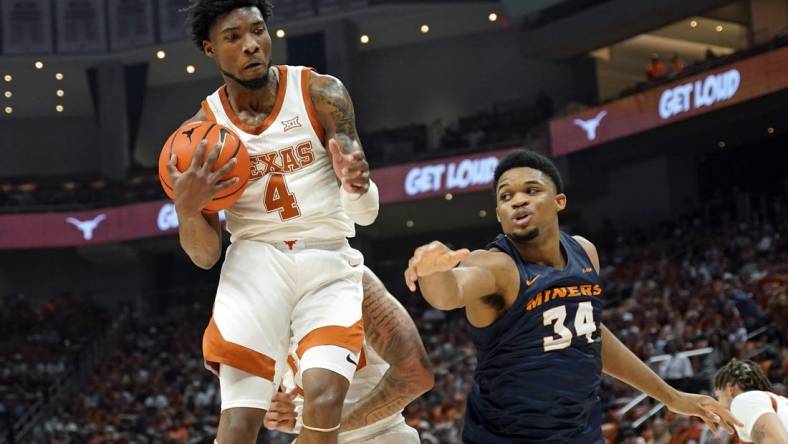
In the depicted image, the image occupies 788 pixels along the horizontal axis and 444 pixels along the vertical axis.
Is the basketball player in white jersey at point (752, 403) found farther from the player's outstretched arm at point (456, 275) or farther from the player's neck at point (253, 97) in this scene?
the player's neck at point (253, 97)

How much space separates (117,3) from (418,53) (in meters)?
7.90

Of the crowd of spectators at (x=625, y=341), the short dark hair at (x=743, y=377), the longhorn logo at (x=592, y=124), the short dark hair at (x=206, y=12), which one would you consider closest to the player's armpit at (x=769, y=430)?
the short dark hair at (x=743, y=377)

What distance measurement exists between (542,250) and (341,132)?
3.06 ft

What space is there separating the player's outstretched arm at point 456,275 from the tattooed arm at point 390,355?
744 millimetres

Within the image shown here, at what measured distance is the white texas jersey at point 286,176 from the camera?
4355 millimetres

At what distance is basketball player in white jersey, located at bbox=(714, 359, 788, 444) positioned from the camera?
512 cm

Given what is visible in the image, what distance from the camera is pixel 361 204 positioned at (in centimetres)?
429

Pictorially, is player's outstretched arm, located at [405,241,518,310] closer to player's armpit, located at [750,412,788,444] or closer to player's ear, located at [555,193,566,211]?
player's ear, located at [555,193,566,211]

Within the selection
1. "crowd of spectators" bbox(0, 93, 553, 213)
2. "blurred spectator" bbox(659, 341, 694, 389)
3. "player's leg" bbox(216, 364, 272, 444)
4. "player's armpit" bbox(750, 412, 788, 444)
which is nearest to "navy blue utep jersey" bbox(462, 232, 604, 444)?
"player's leg" bbox(216, 364, 272, 444)

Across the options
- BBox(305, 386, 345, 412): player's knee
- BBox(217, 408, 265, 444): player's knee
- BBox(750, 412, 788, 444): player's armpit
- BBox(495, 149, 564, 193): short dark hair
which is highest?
BBox(495, 149, 564, 193): short dark hair

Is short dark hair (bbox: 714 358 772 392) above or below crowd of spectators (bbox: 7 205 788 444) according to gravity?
below

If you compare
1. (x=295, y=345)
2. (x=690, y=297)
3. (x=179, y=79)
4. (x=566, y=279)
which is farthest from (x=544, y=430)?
(x=179, y=79)

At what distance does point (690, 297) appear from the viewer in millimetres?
16078

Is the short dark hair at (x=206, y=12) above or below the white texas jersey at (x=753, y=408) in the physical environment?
above
